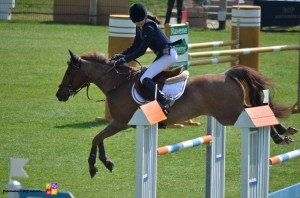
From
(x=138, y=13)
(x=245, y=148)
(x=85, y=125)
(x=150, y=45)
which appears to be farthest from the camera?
Result: (x=85, y=125)

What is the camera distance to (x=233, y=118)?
10.7 metres

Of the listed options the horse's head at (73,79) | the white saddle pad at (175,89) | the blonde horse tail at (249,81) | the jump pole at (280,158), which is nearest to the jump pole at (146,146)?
the jump pole at (280,158)

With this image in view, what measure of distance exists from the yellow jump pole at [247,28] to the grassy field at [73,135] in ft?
4.18

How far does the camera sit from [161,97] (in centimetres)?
1048

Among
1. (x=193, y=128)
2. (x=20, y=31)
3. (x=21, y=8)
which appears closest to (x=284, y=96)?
(x=193, y=128)

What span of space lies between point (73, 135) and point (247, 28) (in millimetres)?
3961

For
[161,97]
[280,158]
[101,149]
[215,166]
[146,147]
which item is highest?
[146,147]

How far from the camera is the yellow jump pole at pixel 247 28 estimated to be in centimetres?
1556

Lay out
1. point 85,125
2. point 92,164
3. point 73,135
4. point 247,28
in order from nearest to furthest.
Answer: point 92,164, point 73,135, point 85,125, point 247,28

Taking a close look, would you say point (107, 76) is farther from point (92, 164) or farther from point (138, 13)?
point (92, 164)

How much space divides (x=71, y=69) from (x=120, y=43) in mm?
2672

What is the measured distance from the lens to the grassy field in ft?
35.2

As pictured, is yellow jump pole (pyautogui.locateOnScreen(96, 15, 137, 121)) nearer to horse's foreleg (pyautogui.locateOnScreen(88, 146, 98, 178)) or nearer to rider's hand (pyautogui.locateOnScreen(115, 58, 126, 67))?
rider's hand (pyautogui.locateOnScreen(115, 58, 126, 67))

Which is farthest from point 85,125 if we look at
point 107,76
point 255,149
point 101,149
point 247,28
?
point 255,149
